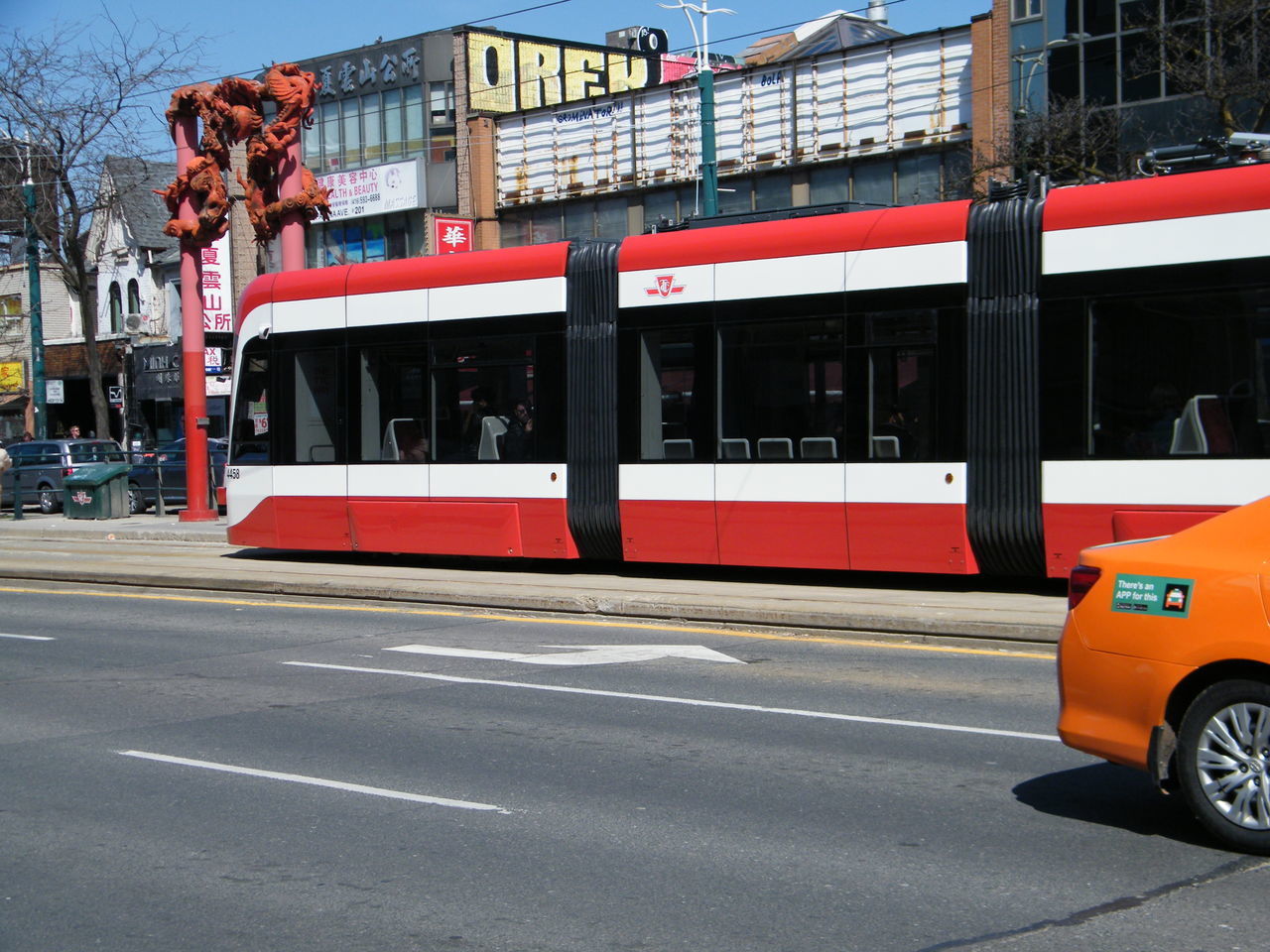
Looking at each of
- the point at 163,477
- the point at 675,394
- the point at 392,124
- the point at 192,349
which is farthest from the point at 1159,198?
the point at 392,124

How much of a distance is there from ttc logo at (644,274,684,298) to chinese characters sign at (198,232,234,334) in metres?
26.6

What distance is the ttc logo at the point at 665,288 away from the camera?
15531mm

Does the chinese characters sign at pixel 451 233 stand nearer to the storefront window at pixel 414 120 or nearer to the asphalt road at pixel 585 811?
the storefront window at pixel 414 120

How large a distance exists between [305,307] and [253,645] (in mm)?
6956

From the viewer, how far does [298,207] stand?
26.5 metres

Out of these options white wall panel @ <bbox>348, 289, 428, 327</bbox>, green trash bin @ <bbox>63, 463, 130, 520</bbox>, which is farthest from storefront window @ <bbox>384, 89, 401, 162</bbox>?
white wall panel @ <bbox>348, 289, 428, 327</bbox>

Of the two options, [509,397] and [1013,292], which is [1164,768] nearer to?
[1013,292]

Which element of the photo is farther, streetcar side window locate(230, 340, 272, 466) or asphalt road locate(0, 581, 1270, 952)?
streetcar side window locate(230, 340, 272, 466)

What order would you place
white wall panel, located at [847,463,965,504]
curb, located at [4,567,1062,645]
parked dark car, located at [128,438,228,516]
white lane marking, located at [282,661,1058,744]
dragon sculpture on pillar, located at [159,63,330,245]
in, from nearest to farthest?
white lane marking, located at [282,661,1058,744]
curb, located at [4,567,1062,645]
white wall panel, located at [847,463,965,504]
dragon sculpture on pillar, located at [159,63,330,245]
parked dark car, located at [128,438,228,516]

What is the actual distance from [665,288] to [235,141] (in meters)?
14.8

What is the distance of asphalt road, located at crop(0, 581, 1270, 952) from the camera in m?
5.24

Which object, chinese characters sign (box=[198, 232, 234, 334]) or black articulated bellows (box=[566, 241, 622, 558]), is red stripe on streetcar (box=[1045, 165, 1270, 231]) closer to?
black articulated bellows (box=[566, 241, 622, 558])

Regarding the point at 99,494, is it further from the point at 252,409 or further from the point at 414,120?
the point at 414,120

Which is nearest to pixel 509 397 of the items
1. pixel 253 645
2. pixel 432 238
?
pixel 253 645
